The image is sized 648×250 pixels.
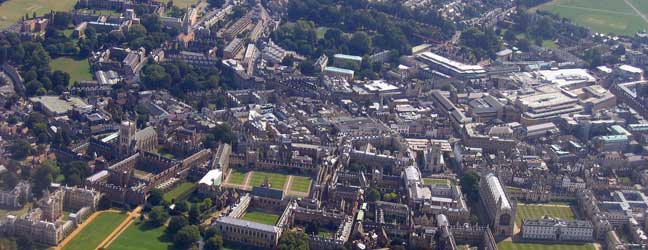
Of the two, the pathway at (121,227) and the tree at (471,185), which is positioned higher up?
the tree at (471,185)

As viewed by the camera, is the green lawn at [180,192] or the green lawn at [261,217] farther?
the green lawn at [180,192]

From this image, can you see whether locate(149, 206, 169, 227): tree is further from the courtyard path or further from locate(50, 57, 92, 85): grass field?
locate(50, 57, 92, 85): grass field

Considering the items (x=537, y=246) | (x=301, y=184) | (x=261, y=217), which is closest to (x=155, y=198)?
(x=261, y=217)

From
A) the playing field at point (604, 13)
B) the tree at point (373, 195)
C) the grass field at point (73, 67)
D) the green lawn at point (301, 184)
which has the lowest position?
the green lawn at point (301, 184)

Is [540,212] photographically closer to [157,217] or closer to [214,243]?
[214,243]

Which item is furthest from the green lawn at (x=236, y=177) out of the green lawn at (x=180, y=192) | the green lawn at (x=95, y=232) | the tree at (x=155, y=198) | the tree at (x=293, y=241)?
the tree at (x=293, y=241)

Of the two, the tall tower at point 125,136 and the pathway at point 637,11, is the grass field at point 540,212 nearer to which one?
the tall tower at point 125,136

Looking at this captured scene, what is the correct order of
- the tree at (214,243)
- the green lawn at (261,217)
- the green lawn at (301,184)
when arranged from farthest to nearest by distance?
the green lawn at (301,184), the green lawn at (261,217), the tree at (214,243)
